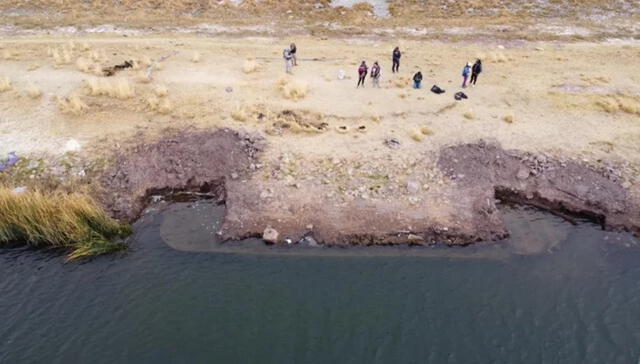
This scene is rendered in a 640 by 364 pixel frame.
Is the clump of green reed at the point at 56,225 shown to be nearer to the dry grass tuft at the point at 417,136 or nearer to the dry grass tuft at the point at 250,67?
the dry grass tuft at the point at 417,136

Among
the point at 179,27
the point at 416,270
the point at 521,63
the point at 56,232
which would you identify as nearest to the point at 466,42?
the point at 521,63

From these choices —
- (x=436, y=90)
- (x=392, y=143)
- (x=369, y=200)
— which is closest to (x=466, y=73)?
(x=436, y=90)

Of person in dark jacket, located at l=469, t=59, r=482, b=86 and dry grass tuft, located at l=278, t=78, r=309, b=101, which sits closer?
dry grass tuft, located at l=278, t=78, r=309, b=101

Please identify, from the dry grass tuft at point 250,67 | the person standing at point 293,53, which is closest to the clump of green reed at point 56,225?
the dry grass tuft at point 250,67

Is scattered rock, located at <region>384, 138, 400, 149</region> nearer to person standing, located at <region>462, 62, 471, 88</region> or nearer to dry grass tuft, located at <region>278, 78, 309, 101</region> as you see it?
dry grass tuft, located at <region>278, 78, 309, 101</region>

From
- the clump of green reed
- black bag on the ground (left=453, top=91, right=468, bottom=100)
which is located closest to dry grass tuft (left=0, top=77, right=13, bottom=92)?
the clump of green reed

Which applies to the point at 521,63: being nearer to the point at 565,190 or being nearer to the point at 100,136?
the point at 565,190
